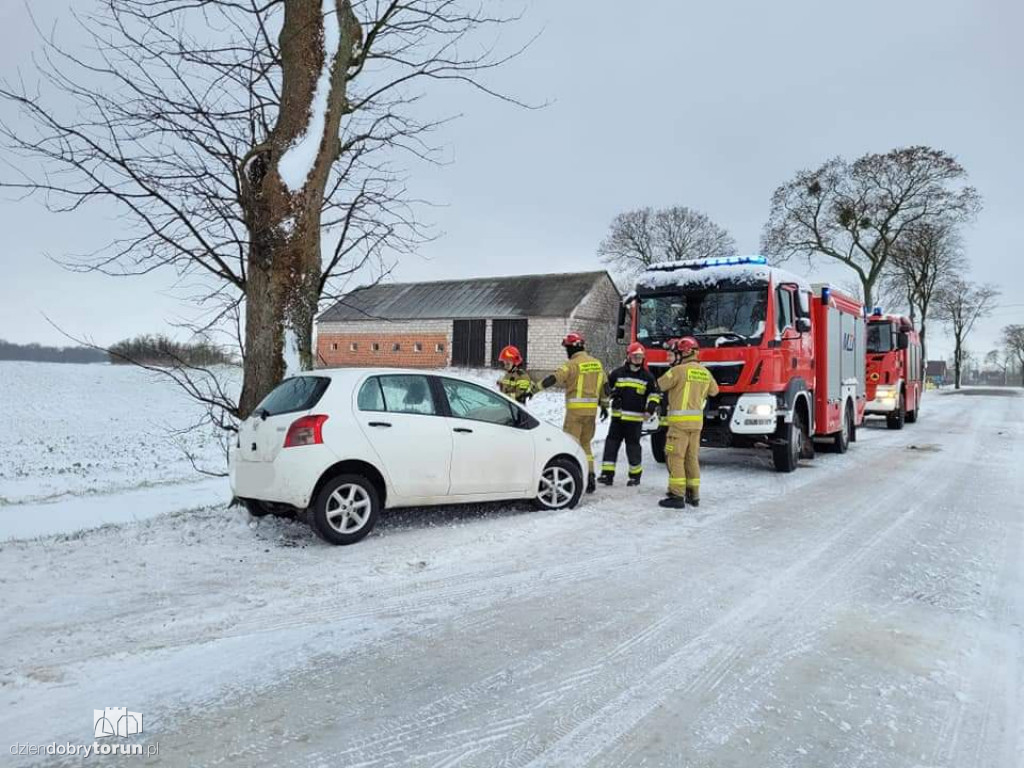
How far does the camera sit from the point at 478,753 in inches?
109

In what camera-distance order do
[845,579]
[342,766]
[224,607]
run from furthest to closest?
[845,579], [224,607], [342,766]

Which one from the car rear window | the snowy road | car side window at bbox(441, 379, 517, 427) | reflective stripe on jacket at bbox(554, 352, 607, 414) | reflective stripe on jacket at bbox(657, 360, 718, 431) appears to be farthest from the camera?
reflective stripe on jacket at bbox(554, 352, 607, 414)

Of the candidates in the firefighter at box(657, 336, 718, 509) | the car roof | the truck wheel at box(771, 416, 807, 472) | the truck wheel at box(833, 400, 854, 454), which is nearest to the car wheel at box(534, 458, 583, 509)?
the firefighter at box(657, 336, 718, 509)

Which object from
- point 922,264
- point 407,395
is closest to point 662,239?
point 922,264

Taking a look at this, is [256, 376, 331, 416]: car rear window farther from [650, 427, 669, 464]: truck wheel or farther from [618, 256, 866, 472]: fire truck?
[650, 427, 669, 464]: truck wheel

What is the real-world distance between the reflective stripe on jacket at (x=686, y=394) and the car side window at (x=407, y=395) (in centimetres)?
291

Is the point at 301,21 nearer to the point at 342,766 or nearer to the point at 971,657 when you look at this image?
the point at 342,766

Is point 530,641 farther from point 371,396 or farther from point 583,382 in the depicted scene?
point 583,382

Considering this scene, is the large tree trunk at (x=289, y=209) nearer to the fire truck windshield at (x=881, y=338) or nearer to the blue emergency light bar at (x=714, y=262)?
the blue emergency light bar at (x=714, y=262)

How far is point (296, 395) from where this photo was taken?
588cm

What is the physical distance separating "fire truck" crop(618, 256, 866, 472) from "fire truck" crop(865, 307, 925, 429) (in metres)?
8.26

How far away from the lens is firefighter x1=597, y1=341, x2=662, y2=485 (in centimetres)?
850

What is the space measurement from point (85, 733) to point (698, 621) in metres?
3.20

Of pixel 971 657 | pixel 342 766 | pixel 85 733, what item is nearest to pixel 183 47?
pixel 85 733
